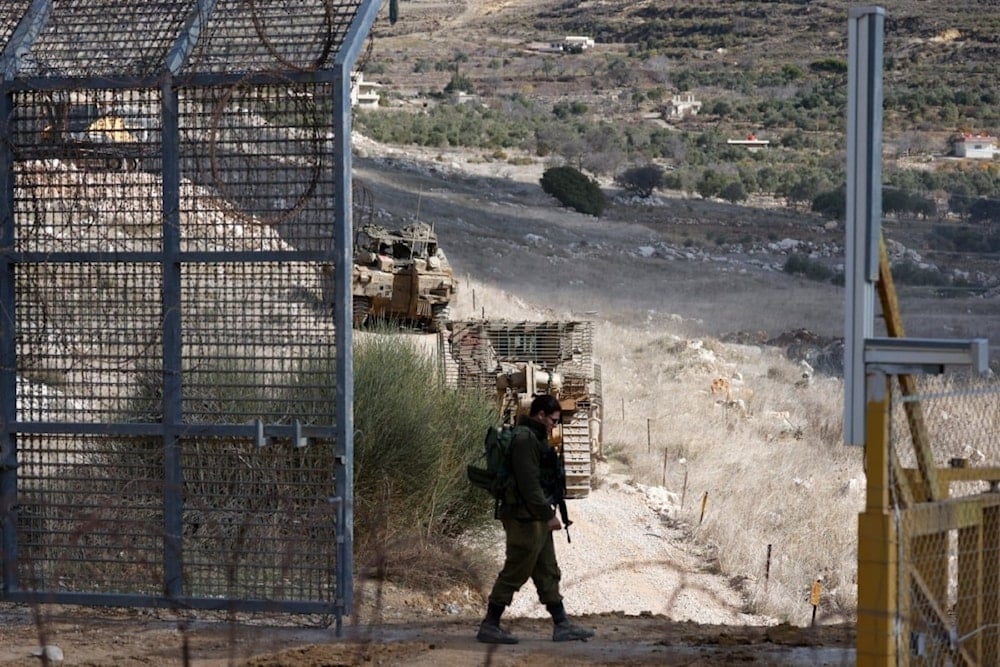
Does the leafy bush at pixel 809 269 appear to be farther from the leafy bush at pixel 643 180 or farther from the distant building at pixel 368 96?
the distant building at pixel 368 96

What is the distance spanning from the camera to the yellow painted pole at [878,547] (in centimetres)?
532

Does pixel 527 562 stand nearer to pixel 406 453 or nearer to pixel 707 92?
pixel 406 453

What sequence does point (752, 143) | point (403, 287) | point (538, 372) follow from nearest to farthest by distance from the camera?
point (538, 372)
point (403, 287)
point (752, 143)

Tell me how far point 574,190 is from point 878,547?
48.0 metres

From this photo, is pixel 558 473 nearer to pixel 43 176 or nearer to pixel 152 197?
pixel 152 197

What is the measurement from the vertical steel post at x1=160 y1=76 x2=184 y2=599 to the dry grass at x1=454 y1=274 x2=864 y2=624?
4414mm

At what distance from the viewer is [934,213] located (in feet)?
155

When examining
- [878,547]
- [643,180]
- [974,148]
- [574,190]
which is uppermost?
[974,148]

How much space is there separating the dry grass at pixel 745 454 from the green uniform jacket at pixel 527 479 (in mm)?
2645

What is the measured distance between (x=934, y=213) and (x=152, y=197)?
42.6 meters

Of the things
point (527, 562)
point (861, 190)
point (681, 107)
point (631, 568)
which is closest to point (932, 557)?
point (861, 190)

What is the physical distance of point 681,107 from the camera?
2788 inches

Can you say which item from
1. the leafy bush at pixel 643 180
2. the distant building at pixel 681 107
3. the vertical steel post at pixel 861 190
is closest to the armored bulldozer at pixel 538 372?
the vertical steel post at pixel 861 190

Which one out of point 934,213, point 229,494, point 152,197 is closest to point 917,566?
point 229,494
